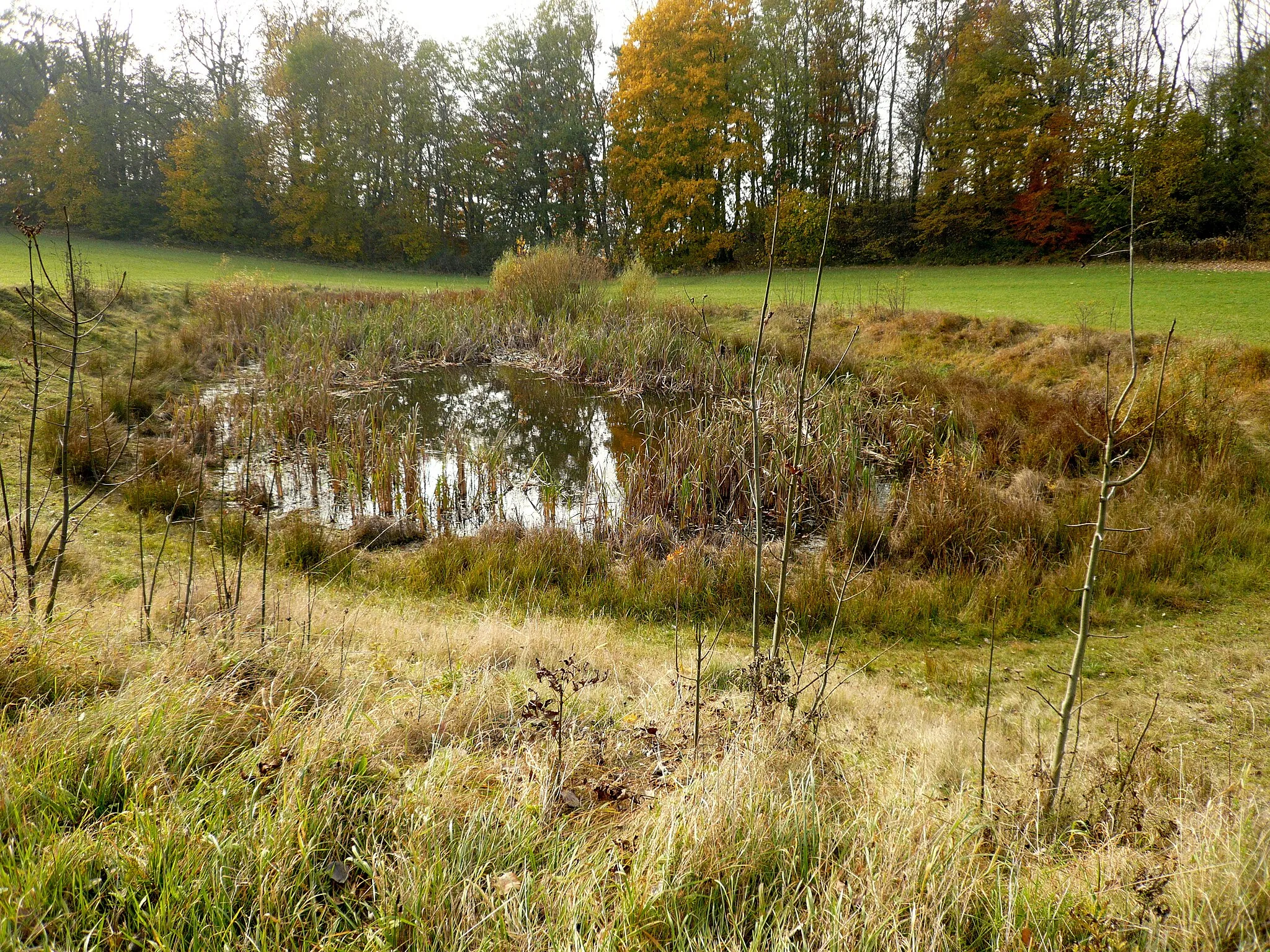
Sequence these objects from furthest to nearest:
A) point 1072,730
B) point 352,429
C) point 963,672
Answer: point 352,429 < point 963,672 < point 1072,730

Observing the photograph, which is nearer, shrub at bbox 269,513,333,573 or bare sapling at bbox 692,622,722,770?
bare sapling at bbox 692,622,722,770

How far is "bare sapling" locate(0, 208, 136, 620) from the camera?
306 centimetres

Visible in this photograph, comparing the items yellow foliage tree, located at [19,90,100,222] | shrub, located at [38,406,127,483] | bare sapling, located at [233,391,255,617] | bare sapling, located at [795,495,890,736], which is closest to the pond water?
bare sapling, located at [233,391,255,617]

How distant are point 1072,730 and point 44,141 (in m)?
38.7

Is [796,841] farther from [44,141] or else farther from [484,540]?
[44,141]

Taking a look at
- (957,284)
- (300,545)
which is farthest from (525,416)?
(957,284)

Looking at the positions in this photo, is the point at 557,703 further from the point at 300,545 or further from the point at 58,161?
the point at 58,161

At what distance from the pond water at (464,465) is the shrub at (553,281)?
14.2ft

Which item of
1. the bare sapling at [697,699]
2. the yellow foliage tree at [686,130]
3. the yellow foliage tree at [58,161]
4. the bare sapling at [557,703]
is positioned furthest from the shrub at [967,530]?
the yellow foliage tree at [58,161]

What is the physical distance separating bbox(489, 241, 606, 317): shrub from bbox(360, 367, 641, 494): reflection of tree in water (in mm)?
2256

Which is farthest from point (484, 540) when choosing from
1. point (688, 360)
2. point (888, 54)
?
point (888, 54)

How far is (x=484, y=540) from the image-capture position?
5.63 metres

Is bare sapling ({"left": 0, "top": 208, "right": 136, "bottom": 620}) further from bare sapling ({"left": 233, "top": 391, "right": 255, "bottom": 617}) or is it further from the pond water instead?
the pond water

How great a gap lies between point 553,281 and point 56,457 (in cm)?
1009
